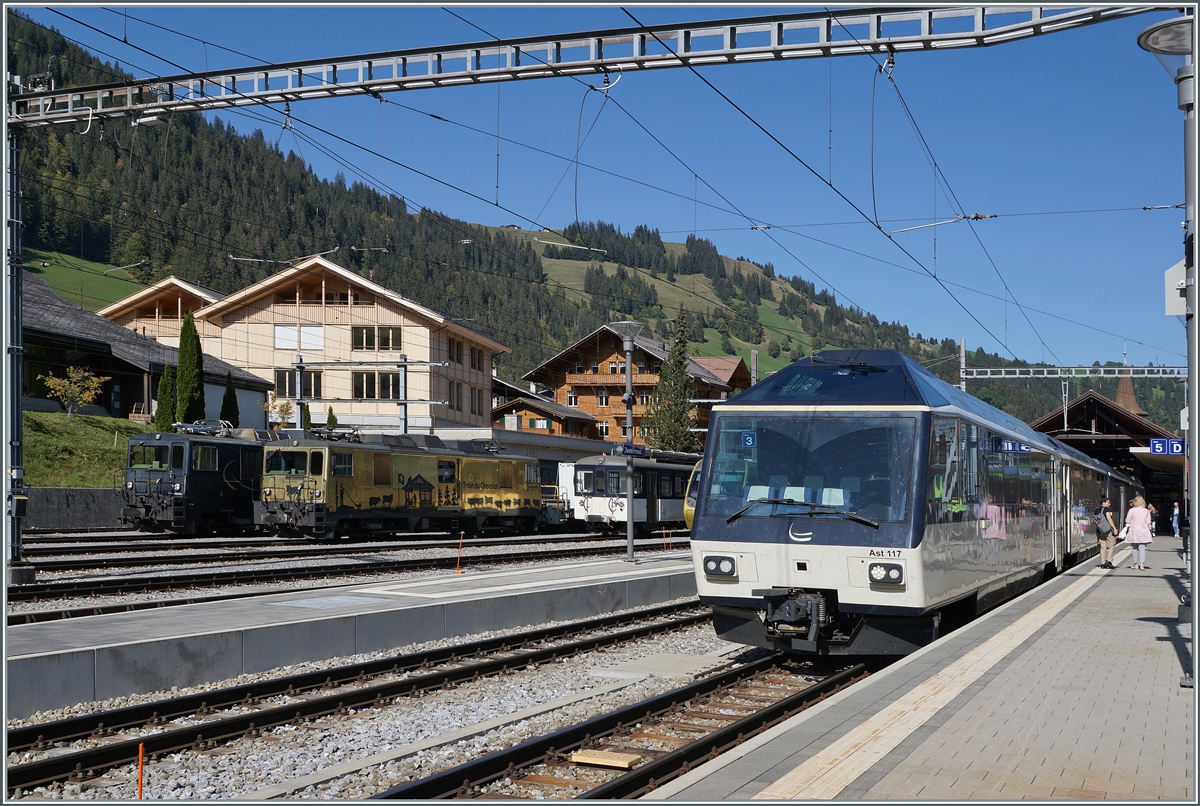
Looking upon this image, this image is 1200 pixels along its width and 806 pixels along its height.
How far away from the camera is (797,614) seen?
1086 cm

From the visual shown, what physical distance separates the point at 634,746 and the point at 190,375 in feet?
142

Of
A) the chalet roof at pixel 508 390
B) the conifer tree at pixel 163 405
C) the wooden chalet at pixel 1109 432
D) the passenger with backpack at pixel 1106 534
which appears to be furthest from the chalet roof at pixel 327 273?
the passenger with backpack at pixel 1106 534

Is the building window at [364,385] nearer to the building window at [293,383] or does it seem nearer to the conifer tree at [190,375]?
the building window at [293,383]

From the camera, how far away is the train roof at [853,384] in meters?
11.5

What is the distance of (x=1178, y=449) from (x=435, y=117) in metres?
14.9

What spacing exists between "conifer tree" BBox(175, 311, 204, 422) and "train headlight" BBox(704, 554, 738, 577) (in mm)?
39907

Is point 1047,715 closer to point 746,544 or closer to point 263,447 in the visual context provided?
point 746,544

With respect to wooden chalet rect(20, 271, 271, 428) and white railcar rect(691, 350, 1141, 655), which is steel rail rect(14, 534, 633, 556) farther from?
wooden chalet rect(20, 271, 271, 428)

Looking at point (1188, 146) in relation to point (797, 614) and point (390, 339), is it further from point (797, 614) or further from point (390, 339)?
point (390, 339)

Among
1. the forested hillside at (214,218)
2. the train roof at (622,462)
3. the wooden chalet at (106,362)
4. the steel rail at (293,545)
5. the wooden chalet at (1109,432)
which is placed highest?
the forested hillside at (214,218)

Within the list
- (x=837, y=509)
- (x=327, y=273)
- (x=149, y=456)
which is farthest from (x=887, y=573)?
(x=327, y=273)

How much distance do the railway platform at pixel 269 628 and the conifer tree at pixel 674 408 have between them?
49940mm

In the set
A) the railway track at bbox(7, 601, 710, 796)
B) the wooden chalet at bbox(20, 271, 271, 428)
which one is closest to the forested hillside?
the wooden chalet at bbox(20, 271, 271, 428)

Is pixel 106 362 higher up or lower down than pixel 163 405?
higher up
